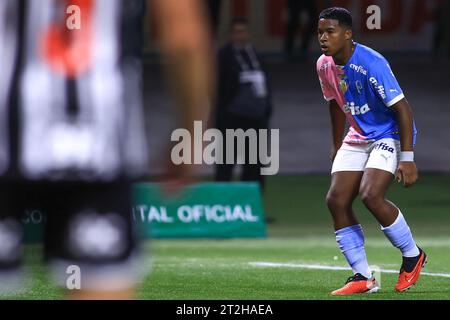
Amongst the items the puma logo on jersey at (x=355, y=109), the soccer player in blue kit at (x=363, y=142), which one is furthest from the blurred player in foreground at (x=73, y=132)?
the puma logo on jersey at (x=355, y=109)

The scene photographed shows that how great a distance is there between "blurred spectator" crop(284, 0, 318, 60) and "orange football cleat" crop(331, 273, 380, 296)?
20222 mm

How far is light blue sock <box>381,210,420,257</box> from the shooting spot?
9.66 meters

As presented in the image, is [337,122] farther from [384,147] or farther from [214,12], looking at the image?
[214,12]

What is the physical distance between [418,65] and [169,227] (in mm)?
17814

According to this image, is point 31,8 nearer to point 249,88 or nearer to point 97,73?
point 97,73

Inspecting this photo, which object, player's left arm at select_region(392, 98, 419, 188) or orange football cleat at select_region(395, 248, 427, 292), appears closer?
Answer: player's left arm at select_region(392, 98, 419, 188)

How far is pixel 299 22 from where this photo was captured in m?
30.5

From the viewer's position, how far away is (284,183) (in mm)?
20188

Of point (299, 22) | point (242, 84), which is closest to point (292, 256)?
point (242, 84)

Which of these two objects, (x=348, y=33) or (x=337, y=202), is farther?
(x=337, y=202)

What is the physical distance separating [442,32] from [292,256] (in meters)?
17.8

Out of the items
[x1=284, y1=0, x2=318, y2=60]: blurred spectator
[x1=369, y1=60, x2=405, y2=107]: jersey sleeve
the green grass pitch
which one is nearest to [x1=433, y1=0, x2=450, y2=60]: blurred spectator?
[x1=284, y1=0, x2=318, y2=60]: blurred spectator

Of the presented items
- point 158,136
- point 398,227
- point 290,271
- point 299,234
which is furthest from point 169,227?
point 158,136

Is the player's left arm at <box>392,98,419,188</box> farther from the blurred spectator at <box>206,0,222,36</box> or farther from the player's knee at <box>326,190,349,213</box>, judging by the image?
the blurred spectator at <box>206,0,222,36</box>
